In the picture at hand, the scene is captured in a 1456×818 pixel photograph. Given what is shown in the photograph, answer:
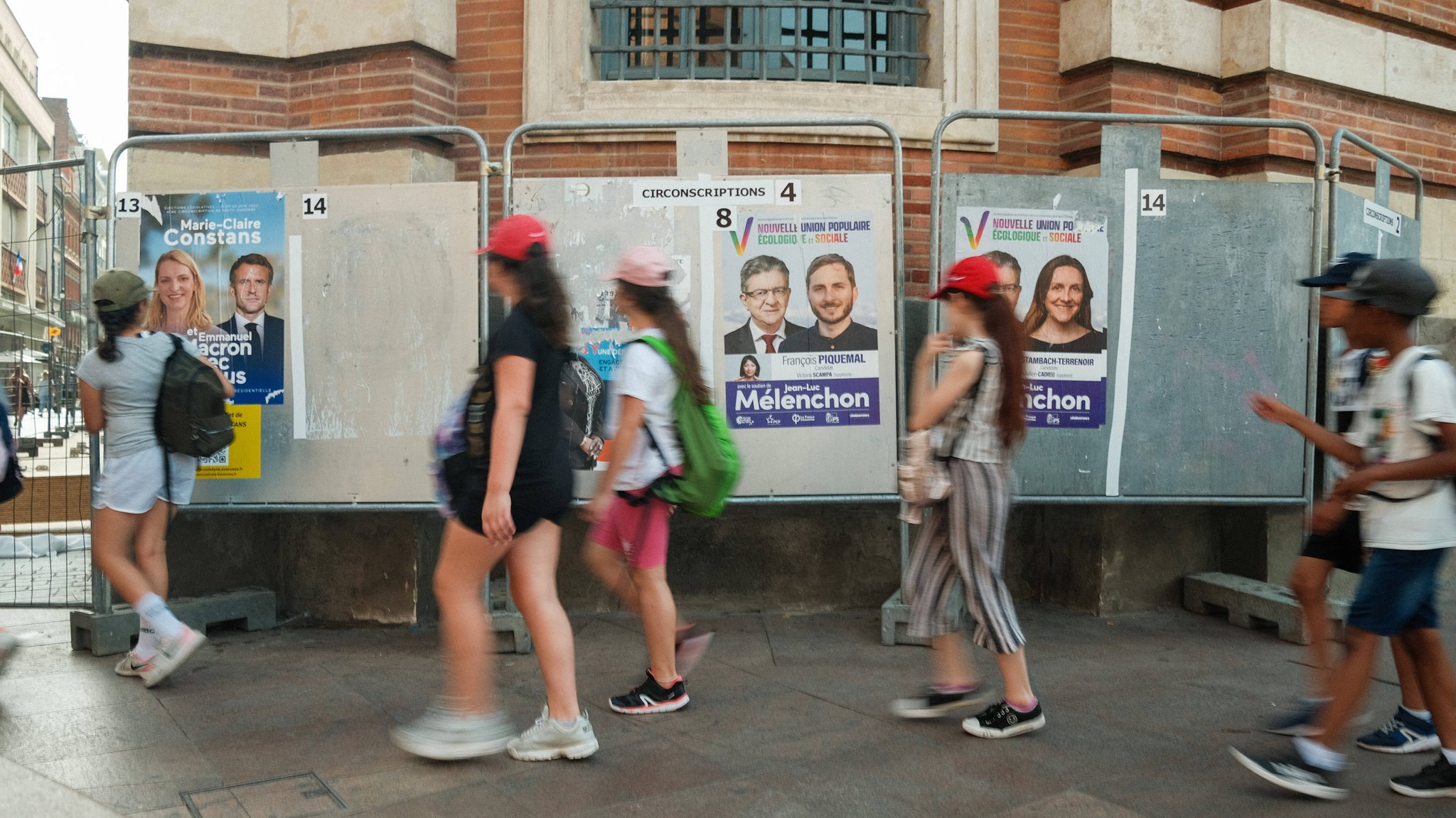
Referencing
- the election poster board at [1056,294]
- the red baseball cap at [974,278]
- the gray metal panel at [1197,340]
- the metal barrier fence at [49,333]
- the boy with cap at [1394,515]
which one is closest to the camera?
the boy with cap at [1394,515]

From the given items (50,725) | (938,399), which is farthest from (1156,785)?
(50,725)

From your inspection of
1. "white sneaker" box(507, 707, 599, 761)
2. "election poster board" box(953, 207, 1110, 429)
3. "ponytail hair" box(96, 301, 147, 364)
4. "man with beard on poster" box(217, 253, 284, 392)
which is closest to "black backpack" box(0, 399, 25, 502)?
"ponytail hair" box(96, 301, 147, 364)

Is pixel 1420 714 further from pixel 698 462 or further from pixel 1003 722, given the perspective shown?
pixel 698 462

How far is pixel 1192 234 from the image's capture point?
6094mm

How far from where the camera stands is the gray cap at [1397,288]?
11.6ft

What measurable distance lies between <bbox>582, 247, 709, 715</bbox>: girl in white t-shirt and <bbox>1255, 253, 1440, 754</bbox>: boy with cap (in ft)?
7.00

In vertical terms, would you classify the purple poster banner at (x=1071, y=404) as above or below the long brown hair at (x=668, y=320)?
below

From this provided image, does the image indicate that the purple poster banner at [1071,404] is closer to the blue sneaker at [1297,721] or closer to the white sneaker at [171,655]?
the blue sneaker at [1297,721]

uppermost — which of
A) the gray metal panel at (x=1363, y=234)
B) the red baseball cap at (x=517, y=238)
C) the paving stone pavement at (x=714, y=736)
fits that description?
the gray metal panel at (x=1363, y=234)

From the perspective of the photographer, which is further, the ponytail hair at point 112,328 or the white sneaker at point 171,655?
the ponytail hair at point 112,328

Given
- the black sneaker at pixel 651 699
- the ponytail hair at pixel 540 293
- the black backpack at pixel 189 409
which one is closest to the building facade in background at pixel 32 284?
the black backpack at pixel 189 409

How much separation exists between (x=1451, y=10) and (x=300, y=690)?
887 centimetres

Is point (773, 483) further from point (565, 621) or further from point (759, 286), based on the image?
point (565, 621)

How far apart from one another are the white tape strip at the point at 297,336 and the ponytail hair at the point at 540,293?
7.95 feet
